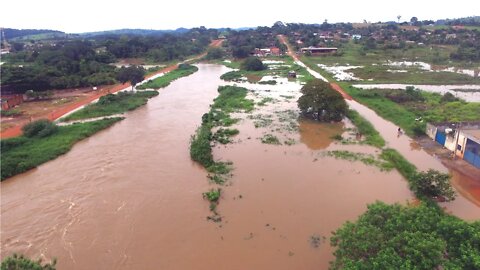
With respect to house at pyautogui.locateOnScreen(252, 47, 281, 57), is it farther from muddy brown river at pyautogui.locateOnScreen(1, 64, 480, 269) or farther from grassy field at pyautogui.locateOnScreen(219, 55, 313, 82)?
muddy brown river at pyautogui.locateOnScreen(1, 64, 480, 269)

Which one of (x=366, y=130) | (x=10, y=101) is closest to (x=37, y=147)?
(x=10, y=101)

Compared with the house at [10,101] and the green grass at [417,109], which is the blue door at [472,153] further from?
the house at [10,101]

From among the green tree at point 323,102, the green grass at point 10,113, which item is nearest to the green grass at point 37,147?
the green grass at point 10,113

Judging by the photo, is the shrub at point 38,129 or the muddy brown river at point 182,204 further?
the shrub at point 38,129

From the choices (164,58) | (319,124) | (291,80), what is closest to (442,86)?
(291,80)

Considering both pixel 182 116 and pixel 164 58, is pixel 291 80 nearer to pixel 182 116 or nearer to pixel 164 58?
pixel 182 116

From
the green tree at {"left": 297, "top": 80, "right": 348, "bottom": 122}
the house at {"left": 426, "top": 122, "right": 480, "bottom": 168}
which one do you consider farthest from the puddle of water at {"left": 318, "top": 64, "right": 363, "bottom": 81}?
the house at {"left": 426, "top": 122, "right": 480, "bottom": 168}

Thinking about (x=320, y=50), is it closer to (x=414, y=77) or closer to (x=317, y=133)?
(x=414, y=77)

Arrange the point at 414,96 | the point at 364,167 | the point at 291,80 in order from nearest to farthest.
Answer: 1. the point at 364,167
2. the point at 414,96
3. the point at 291,80
